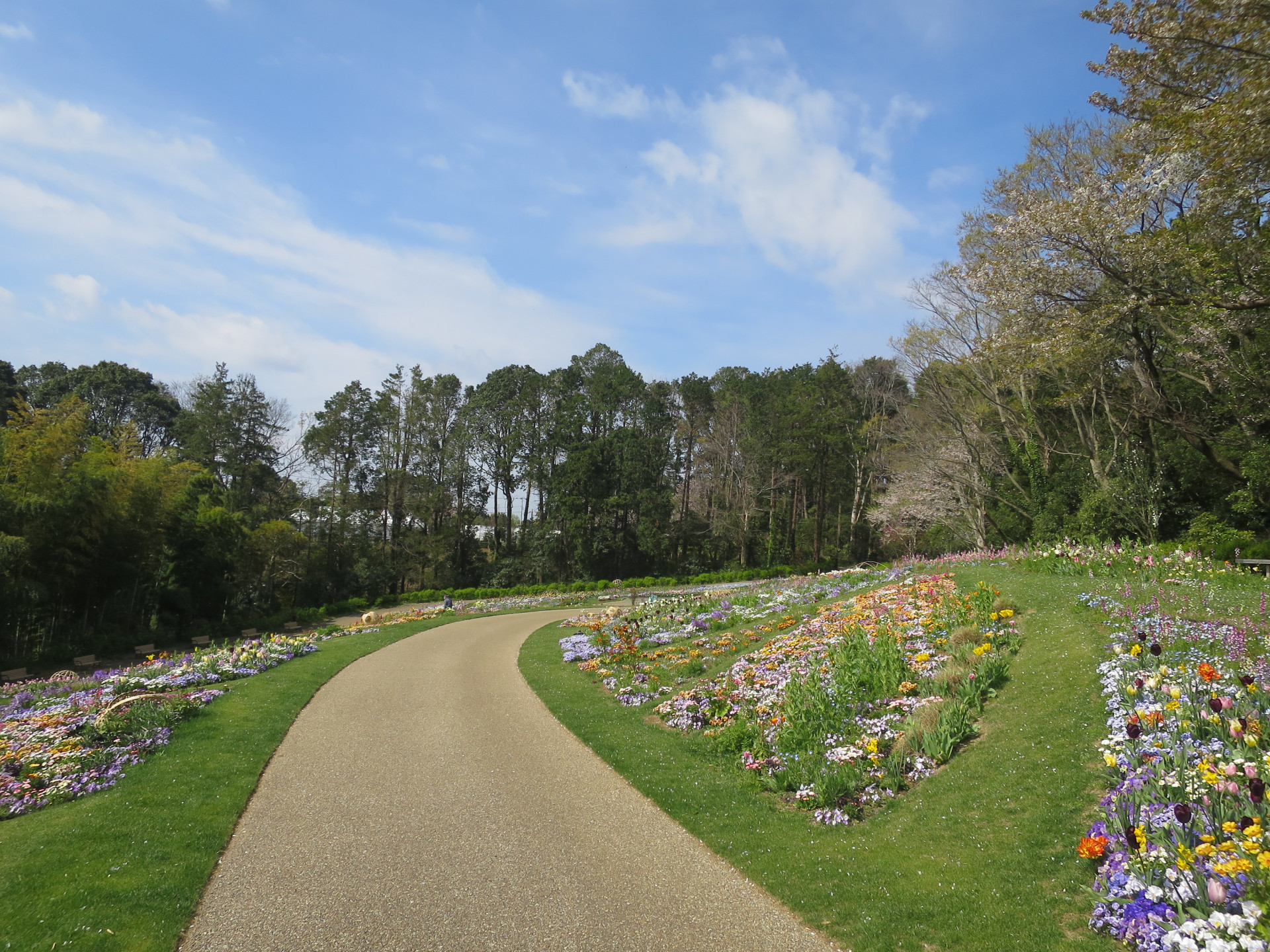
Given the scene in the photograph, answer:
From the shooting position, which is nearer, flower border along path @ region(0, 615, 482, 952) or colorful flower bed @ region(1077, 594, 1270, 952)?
colorful flower bed @ region(1077, 594, 1270, 952)

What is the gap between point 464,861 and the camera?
5.10 metres

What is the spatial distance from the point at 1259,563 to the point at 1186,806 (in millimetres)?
10924

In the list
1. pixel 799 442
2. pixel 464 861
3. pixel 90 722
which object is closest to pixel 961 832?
pixel 464 861

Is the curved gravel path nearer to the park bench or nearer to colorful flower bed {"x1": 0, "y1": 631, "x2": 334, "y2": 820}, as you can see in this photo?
colorful flower bed {"x1": 0, "y1": 631, "x2": 334, "y2": 820}

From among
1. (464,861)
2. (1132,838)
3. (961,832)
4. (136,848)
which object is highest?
(1132,838)

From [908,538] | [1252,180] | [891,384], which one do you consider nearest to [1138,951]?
[1252,180]

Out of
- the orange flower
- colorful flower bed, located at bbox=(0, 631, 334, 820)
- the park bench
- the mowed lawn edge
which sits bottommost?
the mowed lawn edge

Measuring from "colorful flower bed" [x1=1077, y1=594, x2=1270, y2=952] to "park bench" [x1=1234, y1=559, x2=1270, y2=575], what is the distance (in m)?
6.75

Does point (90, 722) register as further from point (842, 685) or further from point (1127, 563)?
point (1127, 563)

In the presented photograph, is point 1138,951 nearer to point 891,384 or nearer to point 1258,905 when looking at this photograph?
point 1258,905

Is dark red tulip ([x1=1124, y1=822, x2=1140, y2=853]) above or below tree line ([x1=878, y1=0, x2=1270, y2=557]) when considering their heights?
below

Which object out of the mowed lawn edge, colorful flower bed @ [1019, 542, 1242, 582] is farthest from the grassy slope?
the mowed lawn edge

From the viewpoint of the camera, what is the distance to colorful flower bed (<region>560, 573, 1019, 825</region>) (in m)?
6.20

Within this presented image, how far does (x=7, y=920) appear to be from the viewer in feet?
13.2
